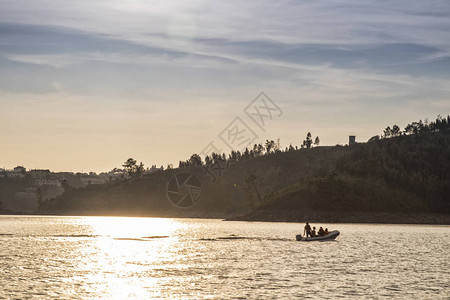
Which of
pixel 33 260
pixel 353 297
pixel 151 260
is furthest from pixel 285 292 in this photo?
pixel 33 260

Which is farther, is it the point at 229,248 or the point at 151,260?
the point at 229,248

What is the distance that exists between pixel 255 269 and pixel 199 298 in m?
22.2

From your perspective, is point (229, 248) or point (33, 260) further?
point (229, 248)

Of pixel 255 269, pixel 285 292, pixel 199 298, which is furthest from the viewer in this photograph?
pixel 255 269

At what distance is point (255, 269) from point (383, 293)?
20.1 meters

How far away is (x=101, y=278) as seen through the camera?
6116 centimetres

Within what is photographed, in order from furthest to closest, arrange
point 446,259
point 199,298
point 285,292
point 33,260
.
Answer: point 446,259 → point 33,260 → point 285,292 → point 199,298

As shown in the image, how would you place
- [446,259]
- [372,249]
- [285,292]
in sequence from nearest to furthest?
[285,292] < [446,259] < [372,249]

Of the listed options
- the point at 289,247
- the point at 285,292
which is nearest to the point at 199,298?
the point at 285,292

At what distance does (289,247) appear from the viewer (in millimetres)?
103562

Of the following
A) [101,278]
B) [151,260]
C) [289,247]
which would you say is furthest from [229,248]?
[101,278]

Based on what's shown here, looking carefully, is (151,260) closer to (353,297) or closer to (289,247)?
(289,247)

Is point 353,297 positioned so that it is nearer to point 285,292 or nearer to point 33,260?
point 285,292

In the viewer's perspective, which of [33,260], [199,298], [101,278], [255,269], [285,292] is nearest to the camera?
[199,298]
